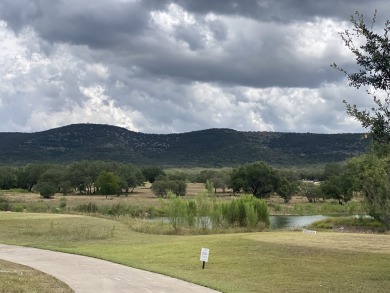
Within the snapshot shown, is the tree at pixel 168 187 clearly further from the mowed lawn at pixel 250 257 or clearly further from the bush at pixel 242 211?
the mowed lawn at pixel 250 257

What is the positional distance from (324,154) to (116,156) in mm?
71702

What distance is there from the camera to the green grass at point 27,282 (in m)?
15.0

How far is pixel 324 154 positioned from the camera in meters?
185

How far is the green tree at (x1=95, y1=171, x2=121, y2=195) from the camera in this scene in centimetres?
9775

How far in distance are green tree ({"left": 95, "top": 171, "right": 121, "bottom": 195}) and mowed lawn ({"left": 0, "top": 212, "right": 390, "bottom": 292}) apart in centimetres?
6047

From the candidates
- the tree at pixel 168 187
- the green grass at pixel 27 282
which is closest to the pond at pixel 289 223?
the tree at pixel 168 187

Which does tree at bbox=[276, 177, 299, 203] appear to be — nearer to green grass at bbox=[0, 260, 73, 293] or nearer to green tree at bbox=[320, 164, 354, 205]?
green tree at bbox=[320, 164, 354, 205]

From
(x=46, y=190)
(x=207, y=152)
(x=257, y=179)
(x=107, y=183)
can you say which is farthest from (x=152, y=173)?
(x=207, y=152)

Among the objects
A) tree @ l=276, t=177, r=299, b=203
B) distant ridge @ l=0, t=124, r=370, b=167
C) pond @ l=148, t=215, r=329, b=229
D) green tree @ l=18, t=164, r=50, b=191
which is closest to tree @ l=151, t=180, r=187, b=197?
tree @ l=276, t=177, r=299, b=203

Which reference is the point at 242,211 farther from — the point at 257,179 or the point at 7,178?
the point at 7,178

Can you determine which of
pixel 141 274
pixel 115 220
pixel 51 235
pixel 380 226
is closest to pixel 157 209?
pixel 115 220

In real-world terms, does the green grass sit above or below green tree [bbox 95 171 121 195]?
below

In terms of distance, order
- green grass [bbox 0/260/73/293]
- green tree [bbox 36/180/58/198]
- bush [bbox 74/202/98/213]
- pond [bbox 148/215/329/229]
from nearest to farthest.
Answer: green grass [bbox 0/260/73/293]
pond [bbox 148/215/329/229]
bush [bbox 74/202/98/213]
green tree [bbox 36/180/58/198]

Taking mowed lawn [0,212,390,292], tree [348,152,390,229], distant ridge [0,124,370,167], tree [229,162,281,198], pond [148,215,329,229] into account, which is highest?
distant ridge [0,124,370,167]
